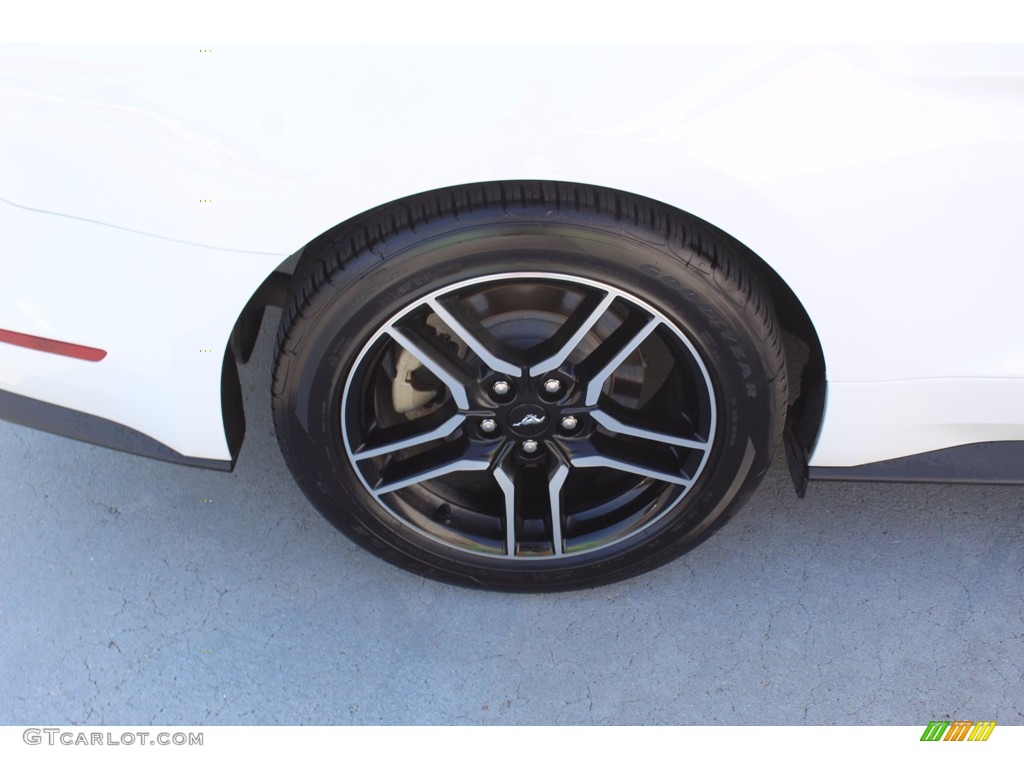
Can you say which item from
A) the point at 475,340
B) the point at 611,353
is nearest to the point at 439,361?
the point at 475,340

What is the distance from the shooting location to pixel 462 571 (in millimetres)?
1930

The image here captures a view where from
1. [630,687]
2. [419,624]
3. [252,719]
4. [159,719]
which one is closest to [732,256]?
[630,687]

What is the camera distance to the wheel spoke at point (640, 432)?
1757mm

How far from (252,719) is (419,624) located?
1.25ft

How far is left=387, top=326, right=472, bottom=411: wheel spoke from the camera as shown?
1.66 m

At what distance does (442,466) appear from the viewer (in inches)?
71.8

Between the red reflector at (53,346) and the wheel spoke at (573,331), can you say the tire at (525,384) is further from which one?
the red reflector at (53,346)

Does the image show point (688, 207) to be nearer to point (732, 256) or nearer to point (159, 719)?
point (732, 256)

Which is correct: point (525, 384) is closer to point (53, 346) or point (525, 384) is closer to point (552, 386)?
point (552, 386)

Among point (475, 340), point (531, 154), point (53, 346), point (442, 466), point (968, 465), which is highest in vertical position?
point (531, 154)
